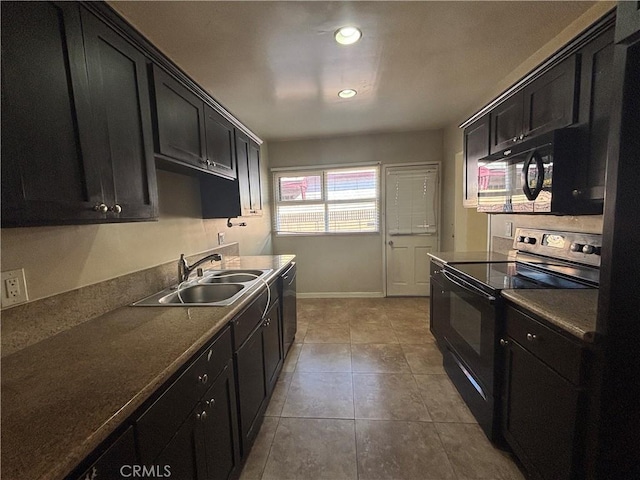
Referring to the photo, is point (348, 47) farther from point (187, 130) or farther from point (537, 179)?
point (537, 179)

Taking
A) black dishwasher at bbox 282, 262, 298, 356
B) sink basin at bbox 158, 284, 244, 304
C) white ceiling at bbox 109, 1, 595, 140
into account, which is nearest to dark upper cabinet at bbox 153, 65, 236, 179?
white ceiling at bbox 109, 1, 595, 140

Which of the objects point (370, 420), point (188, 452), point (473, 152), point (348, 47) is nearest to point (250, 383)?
point (188, 452)

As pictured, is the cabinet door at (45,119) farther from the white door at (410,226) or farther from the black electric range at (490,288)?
the white door at (410,226)

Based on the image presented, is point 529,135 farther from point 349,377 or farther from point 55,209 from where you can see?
point 55,209

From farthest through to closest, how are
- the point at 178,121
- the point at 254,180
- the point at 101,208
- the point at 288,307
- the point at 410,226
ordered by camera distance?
the point at 410,226
the point at 254,180
the point at 288,307
the point at 178,121
the point at 101,208

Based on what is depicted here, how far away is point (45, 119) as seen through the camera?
880 mm

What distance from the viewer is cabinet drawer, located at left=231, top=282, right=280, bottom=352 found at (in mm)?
1407

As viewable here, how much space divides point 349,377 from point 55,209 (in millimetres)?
2192

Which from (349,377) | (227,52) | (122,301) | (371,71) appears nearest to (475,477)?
(349,377)

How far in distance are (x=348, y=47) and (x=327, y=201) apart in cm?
254

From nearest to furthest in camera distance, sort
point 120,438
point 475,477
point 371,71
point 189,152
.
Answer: point 120,438 → point 475,477 → point 189,152 → point 371,71

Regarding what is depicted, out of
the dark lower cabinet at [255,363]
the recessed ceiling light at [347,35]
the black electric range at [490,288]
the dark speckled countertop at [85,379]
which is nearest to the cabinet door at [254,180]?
the dark lower cabinet at [255,363]

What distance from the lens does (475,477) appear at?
1422 mm

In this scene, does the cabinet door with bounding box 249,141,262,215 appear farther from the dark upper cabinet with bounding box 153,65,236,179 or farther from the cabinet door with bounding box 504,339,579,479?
the cabinet door with bounding box 504,339,579,479
